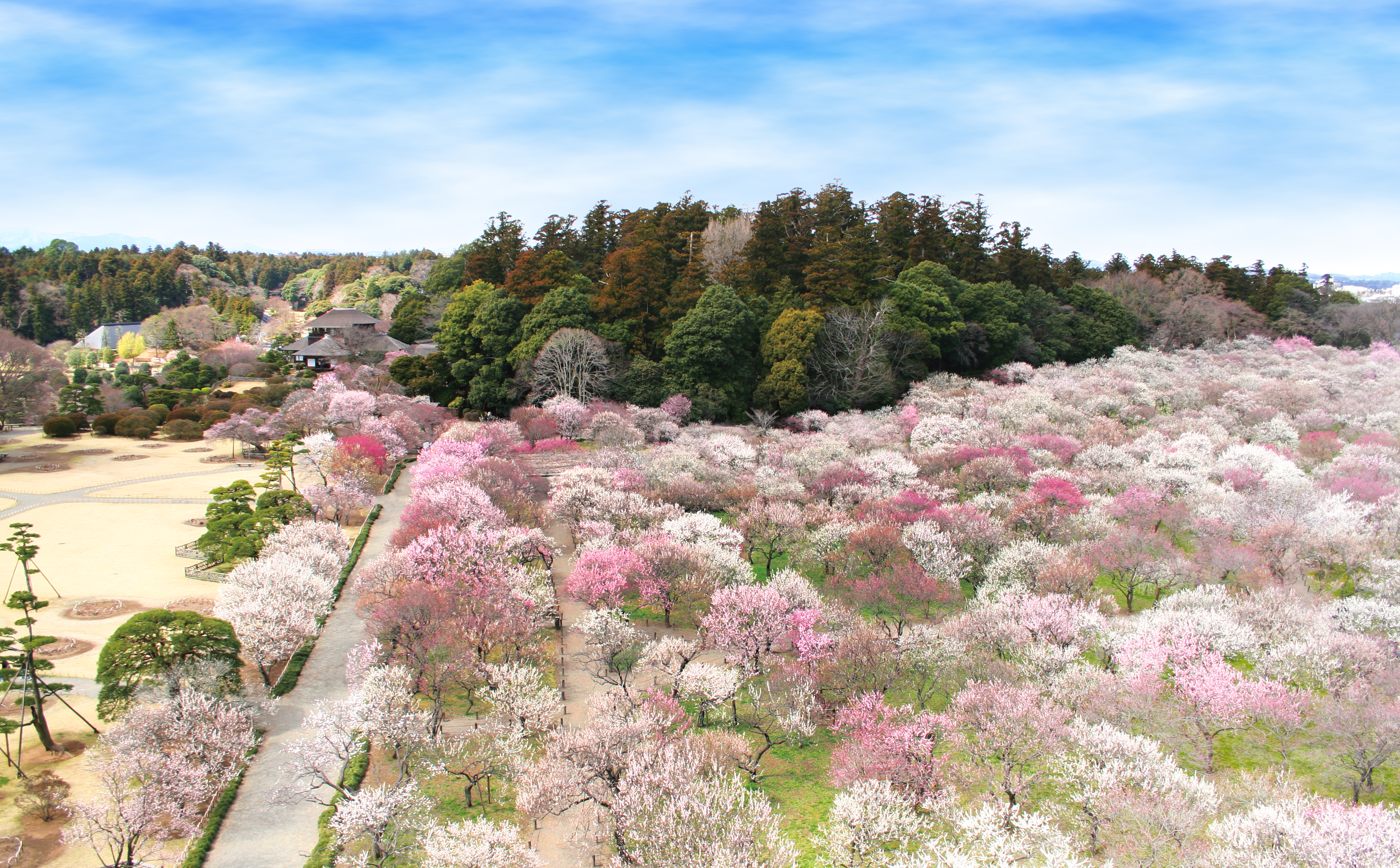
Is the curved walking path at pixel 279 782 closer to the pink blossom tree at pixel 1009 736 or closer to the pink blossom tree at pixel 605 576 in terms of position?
the pink blossom tree at pixel 605 576

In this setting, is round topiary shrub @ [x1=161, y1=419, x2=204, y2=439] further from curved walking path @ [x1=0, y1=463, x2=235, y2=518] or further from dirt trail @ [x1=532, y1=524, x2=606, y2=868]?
dirt trail @ [x1=532, y1=524, x2=606, y2=868]

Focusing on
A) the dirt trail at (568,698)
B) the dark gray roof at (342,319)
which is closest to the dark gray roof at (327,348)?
the dark gray roof at (342,319)

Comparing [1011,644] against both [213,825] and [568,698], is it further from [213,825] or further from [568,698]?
[213,825]

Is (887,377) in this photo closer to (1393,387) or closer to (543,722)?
(1393,387)

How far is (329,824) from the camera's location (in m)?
14.0

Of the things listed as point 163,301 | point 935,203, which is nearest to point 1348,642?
point 935,203

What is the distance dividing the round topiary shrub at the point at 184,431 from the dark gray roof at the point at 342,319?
29217 mm

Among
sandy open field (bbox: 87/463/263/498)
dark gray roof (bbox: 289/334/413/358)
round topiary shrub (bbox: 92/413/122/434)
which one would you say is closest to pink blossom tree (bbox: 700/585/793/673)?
sandy open field (bbox: 87/463/263/498)

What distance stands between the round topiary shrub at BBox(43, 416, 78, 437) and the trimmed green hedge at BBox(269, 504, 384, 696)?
3892 centimetres

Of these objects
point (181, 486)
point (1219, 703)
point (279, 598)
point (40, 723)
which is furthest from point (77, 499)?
point (1219, 703)

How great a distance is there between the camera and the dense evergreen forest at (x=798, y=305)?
46312 mm

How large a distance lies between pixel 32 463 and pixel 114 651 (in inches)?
1491

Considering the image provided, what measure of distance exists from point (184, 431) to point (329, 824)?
50.6m

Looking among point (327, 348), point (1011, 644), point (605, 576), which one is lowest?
point (1011, 644)
